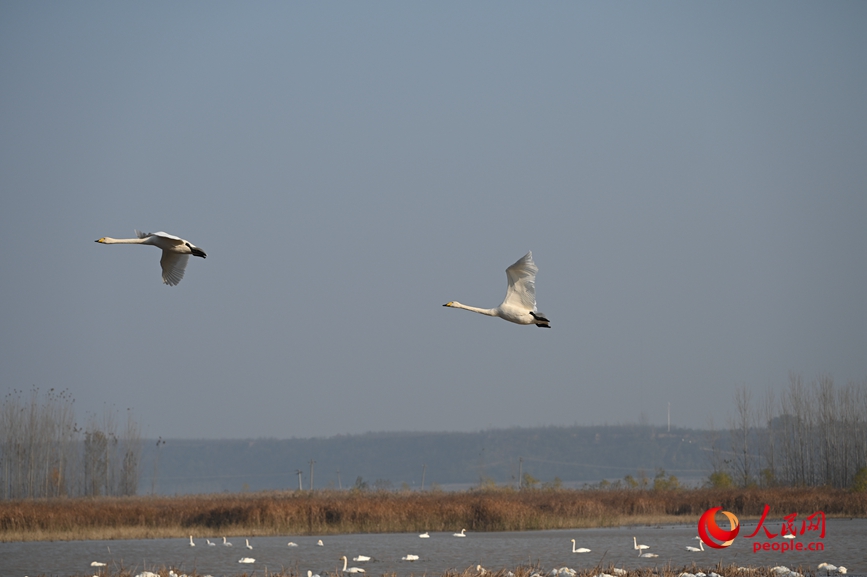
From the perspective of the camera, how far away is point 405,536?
1549 inches

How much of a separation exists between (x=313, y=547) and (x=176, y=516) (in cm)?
885

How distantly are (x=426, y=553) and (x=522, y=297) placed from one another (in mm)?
14303

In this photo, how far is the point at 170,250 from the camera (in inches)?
760

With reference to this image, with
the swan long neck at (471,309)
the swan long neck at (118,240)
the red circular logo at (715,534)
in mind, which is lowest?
the red circular logo at (715,534)

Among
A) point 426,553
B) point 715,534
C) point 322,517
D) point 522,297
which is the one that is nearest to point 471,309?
point 522,297

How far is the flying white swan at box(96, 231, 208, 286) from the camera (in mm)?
18594

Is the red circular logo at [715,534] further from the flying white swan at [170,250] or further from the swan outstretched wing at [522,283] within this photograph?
the flying white swan at [170,250]

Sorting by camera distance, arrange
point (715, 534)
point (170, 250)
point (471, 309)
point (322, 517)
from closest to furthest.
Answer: point (170, 250) < point (471, 309) < point (715, 534) < point (322, 517)

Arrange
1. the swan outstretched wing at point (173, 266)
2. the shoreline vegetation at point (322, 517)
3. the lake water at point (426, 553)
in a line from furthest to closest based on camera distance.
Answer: the shoreline vegetation at point (322, 517) → the lake water at point (426, 553) → the swan outstretched wing at point (173, 266)

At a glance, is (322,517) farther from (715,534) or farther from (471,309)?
(471,309)

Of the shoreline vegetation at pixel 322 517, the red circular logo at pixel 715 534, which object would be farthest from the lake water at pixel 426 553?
the shoreline vegetation at pixel 322 517

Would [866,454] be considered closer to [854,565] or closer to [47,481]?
[854,565]

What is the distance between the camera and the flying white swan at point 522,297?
65.2 ft

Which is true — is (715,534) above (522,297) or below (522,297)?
below
